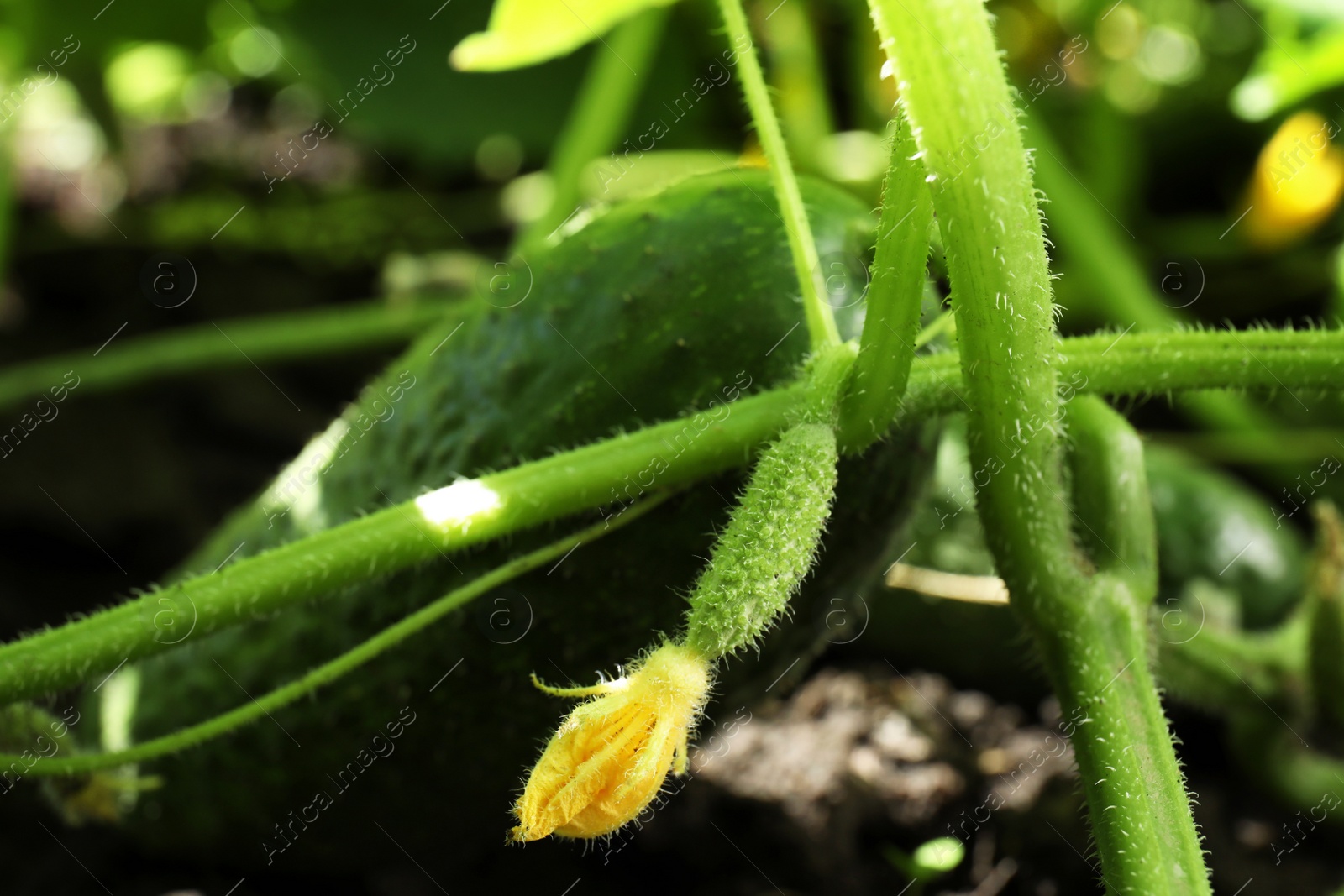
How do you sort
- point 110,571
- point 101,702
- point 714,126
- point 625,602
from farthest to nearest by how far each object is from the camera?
point 714,126 → point 110,571 → point 101,702 → point 625,602

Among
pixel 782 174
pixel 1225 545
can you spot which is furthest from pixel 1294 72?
pixel 782 174

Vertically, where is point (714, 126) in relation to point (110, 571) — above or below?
below

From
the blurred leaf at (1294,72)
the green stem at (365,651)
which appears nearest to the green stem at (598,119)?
the green stem at (365,651)

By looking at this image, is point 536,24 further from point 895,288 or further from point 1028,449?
point 1028,449

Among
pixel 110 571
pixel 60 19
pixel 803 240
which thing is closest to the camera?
pixel 803 240

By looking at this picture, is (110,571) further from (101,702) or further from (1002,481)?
(1002,481)

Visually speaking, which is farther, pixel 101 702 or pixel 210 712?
pixel 101 702

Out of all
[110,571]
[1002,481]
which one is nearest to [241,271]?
[110,571]
